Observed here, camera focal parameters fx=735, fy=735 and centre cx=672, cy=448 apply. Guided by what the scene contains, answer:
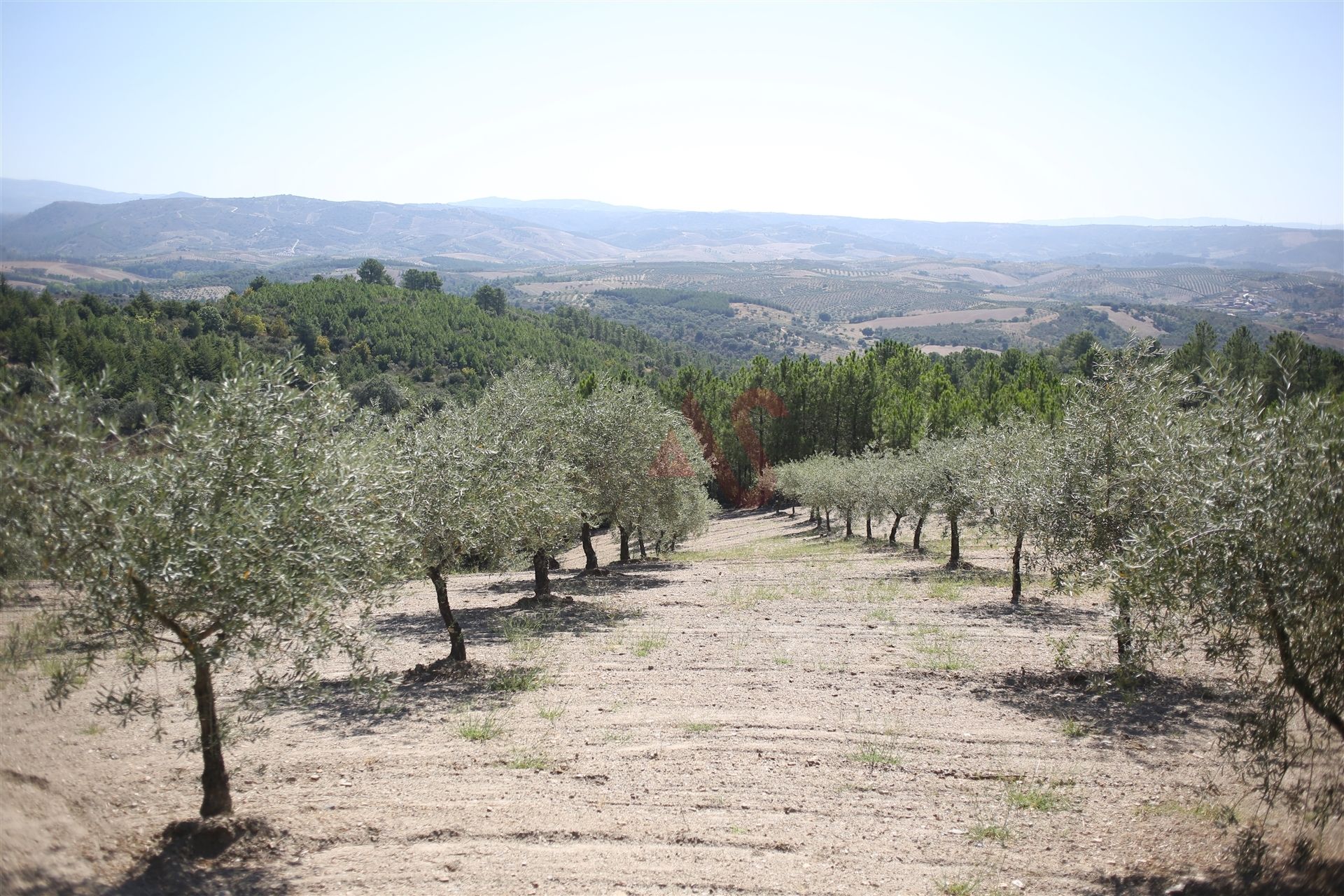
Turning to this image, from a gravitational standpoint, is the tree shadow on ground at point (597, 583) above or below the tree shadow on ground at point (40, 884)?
below

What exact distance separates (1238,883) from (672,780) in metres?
7.41

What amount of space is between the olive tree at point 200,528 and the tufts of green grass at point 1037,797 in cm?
1001

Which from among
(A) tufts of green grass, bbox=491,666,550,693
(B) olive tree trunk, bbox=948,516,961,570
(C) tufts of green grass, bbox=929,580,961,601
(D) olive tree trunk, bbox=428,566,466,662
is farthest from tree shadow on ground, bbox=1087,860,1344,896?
(B) olive tree trunk, bbox=948,516,961,570

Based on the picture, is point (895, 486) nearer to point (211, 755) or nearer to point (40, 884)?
point (211, 755)

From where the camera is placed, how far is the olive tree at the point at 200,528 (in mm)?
8164

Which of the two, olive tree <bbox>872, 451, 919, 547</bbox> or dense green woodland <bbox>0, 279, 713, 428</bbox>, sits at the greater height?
dense green woodland <bbox>0, 279, 713, 428</bbox>

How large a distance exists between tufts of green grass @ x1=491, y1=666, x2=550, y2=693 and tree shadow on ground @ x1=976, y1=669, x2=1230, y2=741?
9792 millimetres

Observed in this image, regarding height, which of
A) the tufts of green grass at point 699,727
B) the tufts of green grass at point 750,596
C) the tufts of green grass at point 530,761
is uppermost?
the tufts of green grass at point 530,761

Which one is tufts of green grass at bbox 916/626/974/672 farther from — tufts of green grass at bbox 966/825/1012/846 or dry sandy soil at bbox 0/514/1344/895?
tufts of green grass at bbox 966/825/1012/846

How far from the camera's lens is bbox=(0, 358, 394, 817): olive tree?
816 centimetres

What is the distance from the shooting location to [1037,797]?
11234 millimetres

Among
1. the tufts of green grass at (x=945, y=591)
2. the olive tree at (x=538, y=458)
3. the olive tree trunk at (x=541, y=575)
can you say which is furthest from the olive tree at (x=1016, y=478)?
the olive tree trunk at (x=541, y=575)

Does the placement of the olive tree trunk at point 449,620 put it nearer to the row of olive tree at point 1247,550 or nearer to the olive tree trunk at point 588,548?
the row of olive tree at point 1247,550

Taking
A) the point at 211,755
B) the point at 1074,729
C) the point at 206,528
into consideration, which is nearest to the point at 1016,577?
the point at 1074,729
